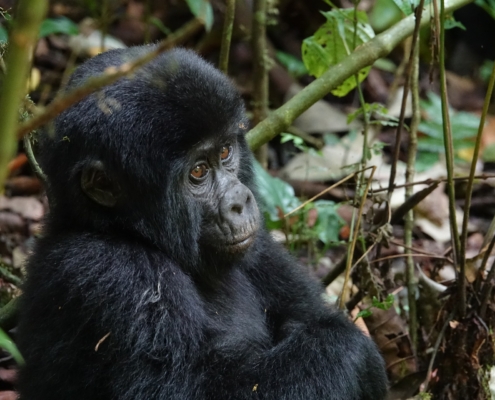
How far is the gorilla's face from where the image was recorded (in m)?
3.21

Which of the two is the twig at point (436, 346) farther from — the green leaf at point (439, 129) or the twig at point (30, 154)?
the green leaf at point (439, 129)

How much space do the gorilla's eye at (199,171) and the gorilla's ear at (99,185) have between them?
0.36 metres

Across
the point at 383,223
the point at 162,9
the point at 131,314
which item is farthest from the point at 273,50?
the point at 131,314

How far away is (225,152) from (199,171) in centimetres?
22

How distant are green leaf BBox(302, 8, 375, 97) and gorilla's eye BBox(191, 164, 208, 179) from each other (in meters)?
1.35

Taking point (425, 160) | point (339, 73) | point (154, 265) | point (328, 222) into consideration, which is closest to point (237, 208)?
point (154, 265)

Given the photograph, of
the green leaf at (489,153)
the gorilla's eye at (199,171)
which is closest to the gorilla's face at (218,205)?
the gorilla's eye at (199,171)

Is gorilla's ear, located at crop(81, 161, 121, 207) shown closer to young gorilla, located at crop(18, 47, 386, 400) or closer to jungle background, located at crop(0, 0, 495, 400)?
young gorilla, located at crop(18, 47, 386, 400)

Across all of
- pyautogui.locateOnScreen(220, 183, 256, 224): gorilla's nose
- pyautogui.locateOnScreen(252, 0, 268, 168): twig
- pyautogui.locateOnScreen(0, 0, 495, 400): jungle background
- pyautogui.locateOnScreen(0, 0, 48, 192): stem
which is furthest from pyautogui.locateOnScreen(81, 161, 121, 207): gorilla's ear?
pyautogui.locateOnScreen(252, 0, 268, 168): twig

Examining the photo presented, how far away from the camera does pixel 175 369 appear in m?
2.86

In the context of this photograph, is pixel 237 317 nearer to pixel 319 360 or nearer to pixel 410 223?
pixel 319 360

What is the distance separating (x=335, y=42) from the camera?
438 centimetres

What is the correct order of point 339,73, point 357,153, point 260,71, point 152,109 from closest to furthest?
point 152,109 → point 339,73 → point 260,71 → point 357,153

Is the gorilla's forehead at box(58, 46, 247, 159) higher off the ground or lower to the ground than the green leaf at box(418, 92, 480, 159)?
lower
